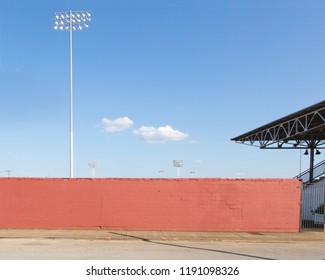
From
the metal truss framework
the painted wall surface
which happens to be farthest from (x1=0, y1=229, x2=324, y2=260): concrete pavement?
the metal truss framework

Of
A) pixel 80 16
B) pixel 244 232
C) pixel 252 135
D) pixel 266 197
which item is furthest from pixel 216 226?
pixel 252 135

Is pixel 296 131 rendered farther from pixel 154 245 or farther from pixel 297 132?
pixel 154 245

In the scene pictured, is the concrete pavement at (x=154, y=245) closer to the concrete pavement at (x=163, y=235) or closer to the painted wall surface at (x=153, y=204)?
the concrete pavement at (x=163, y=235)

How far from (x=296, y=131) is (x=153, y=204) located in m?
14.1

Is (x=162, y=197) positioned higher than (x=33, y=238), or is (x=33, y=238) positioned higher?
(x=162, y=197)

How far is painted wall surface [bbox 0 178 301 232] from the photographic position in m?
16.4

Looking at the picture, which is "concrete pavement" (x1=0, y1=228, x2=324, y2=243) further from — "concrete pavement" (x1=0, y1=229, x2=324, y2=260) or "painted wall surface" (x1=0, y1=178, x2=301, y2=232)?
"painted wall surface" (x1=0, y1=178, x2=301, y2=232)

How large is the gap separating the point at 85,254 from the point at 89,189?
617 cm

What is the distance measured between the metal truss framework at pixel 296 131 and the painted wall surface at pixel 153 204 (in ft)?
25.9

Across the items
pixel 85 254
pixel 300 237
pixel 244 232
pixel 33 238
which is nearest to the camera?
pixel 85 254

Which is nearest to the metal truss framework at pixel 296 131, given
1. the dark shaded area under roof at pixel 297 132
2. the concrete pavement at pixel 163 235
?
the dark shaded area under roof at pixel 297 132

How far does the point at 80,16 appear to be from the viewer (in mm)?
25203
